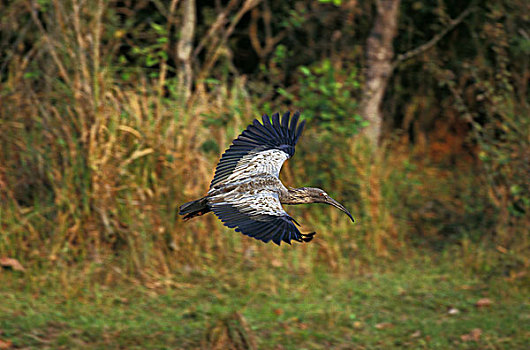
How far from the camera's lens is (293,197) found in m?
4.37

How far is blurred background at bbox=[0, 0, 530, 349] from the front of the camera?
5562mm

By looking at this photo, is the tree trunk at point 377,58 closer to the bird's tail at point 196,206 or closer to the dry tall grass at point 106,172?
the dry tall grass at point 106,172

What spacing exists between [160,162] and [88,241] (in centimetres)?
90

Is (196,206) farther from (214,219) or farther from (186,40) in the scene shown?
(186,40)

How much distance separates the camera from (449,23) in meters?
9.11

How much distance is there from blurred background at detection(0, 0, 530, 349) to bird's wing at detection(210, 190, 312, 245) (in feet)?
4.05

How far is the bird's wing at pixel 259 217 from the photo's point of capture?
11.4 feet

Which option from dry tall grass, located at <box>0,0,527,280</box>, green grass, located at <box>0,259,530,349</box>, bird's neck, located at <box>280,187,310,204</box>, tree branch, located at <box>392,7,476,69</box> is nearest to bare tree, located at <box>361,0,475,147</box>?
tree branch, located at <box>392,7,476,69</box>

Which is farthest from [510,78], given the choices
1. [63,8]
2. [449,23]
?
[63,8]

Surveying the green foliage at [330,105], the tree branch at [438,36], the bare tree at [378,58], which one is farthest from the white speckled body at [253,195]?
the tree branch at [438,36]

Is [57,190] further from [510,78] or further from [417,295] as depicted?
[510,78]

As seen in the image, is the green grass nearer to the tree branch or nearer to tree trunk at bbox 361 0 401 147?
tree trunk at bbox 361 0 401 147

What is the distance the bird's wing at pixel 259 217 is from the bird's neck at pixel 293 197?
18 cm

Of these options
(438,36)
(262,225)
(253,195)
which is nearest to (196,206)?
(253,195)
